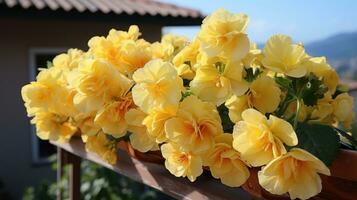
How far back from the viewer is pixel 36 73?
3.96 meters

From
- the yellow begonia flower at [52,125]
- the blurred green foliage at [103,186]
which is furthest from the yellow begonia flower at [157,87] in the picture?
the blurred green foliage at [103,186]

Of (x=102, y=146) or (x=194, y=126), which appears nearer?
(x=194, y=126)

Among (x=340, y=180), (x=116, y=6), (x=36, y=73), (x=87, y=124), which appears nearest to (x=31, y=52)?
(x=36, y=73)

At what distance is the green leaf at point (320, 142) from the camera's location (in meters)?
0.52

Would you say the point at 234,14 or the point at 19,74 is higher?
the point at 234,14

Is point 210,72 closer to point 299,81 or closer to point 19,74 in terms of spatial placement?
point 299,81

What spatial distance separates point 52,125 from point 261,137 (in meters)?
0.53

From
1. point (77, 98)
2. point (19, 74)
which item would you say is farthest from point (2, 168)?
point (77, 98)

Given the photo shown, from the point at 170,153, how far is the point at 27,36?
11.8ft

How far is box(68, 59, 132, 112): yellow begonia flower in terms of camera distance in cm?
66

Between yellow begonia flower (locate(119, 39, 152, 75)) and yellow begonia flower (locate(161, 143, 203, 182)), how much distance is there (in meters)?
0.18

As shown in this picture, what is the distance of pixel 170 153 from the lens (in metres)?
0.59

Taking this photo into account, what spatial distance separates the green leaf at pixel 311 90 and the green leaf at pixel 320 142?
0.05 m

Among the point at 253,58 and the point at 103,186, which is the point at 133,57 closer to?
the point at 253,58
